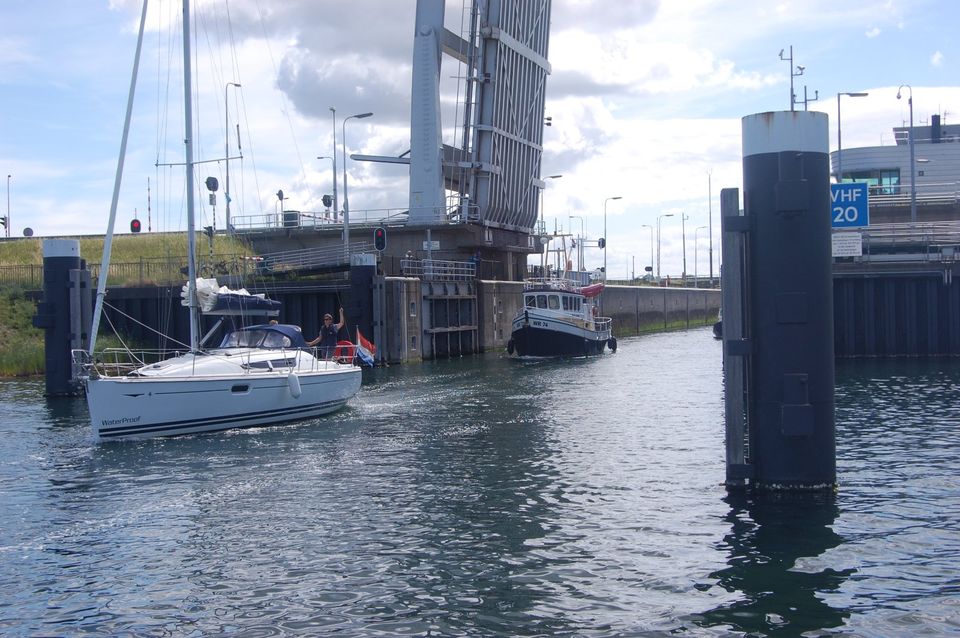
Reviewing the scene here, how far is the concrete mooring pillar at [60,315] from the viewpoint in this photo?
3145 centimetres

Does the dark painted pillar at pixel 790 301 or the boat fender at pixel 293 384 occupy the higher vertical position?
the dark painted pillar at pixel 790 301

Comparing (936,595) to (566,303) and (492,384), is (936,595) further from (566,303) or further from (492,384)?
(566,303)

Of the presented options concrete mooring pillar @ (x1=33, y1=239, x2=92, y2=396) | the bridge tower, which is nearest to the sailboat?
concrete mooring pillar @ (x1=33, y1=239, x2=92, y2=396)

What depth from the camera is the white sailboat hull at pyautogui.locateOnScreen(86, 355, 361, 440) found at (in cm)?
2086

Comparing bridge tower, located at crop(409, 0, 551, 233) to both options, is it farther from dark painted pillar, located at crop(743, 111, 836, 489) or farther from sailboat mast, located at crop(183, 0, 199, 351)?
dark painted pillar, located at crop(743, 111, 836, 489)

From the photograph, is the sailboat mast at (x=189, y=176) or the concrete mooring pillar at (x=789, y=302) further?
the sailboat mast at (x=189, y=176)

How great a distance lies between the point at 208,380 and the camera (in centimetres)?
2181

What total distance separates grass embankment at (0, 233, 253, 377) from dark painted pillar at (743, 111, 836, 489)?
110 feet

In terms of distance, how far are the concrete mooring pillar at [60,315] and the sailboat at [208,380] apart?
7.33 m

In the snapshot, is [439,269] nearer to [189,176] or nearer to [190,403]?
[189,176]

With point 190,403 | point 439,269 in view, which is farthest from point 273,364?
point 439,269

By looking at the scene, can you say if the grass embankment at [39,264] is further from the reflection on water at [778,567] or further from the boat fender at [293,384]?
the reflection on water at [778,567]

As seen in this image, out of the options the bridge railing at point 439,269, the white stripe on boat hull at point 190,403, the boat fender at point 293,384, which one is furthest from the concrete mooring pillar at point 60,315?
the bridge railing at point 439,269

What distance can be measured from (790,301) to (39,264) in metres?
54.2
